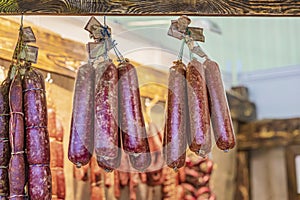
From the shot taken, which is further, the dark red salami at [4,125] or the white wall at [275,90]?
the white wall at [275,90]

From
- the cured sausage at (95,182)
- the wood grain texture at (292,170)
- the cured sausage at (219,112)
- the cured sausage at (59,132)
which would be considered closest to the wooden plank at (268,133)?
the wood grain texture at (292,170)

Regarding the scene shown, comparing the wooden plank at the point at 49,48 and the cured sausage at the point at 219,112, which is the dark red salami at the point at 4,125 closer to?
the wooden plank at the point at 49,48

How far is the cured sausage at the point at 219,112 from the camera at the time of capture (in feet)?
6.11

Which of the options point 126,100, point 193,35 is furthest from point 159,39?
point 126,100

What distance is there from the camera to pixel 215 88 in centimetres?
192

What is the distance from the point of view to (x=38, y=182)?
1737mm

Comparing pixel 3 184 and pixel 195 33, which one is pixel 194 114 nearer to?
pixel 195 33

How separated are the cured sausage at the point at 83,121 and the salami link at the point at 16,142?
0.16 meters

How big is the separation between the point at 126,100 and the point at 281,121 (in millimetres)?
2582

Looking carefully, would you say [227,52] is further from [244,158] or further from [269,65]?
[244,158]

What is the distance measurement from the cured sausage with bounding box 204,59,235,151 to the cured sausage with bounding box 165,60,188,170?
91 mm

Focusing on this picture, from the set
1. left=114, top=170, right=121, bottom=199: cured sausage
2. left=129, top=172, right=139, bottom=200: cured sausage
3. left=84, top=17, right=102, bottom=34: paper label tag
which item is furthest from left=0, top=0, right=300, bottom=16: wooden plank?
left=129, top=172, right=139, bottom=200: cured sausage

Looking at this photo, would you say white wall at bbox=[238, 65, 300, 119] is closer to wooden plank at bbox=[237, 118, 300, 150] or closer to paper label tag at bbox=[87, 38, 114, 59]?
wooden plank at bbox=[237, 118, 300, 150]

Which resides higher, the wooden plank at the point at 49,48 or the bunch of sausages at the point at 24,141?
the wooden plank at the point at 49,48
